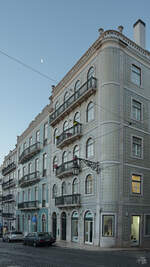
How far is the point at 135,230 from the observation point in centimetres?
2411

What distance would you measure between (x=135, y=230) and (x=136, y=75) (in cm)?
1341

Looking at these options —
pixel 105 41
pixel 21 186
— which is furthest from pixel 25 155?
pixel 105 41

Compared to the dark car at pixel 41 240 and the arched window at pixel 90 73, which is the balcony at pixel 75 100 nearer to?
the arched window at pixel 90 73

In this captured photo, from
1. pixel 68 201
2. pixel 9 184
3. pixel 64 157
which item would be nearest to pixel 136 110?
pixel 64 157

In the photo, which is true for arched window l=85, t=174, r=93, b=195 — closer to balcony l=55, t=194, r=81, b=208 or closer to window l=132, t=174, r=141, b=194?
balcony l=55, t=194, r=81, b=208

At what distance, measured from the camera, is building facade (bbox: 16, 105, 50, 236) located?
36.4 metres

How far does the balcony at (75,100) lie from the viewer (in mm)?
26359

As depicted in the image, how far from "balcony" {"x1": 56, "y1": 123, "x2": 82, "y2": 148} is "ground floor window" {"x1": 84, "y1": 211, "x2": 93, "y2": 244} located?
23.2 ft

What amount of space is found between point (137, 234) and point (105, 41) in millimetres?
16204

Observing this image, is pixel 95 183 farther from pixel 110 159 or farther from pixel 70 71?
pixel 70 71

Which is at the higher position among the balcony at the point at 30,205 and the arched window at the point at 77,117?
the arched window at the point at 77,117

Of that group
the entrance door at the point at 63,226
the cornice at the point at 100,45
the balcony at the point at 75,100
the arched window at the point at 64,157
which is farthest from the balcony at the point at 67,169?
the cornice at the point at 100,45

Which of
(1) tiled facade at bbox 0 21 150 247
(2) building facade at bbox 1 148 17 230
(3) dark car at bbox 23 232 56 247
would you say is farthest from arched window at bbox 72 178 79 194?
(2) building facade at bbox 1 148 17 230

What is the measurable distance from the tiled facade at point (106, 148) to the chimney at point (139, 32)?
0.31 m
